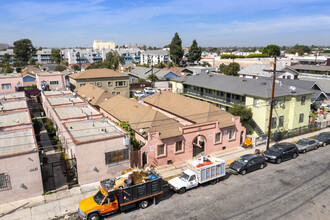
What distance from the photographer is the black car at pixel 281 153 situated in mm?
26469

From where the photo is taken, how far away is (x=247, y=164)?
24172mm

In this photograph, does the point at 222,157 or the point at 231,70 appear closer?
the point at 222,157

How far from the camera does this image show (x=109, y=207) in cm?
1731

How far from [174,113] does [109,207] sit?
18.6 meters

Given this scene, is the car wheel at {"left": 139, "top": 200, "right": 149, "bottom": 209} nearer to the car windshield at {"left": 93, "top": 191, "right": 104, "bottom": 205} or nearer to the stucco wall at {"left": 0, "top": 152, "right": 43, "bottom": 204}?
the car windshield at {"left": 93, "top": 191, "right": 104, "bottom": 205}

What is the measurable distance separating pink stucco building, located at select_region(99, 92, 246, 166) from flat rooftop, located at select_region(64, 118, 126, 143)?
3.07 meters

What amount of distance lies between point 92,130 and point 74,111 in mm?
8747

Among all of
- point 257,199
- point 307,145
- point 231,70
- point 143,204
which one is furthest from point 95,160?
point 231,70

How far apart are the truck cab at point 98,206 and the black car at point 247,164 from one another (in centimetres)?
1215

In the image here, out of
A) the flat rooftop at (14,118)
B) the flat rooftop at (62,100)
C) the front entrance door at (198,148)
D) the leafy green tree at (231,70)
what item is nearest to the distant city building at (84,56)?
the leafy green tree at (231,70)

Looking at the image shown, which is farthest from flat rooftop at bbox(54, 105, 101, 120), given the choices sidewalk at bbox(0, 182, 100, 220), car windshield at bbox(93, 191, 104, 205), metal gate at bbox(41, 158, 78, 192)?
car windshield at bbox(93, 191, 104, 205)

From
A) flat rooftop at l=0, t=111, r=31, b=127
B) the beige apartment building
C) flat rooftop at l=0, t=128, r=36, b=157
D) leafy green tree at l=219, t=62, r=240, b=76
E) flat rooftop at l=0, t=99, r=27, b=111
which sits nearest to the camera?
flat rooftop at l=0, t=128, r=36, b=157

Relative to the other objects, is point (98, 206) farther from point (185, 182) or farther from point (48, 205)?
point (185, 182)

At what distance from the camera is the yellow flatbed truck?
16922 mm
